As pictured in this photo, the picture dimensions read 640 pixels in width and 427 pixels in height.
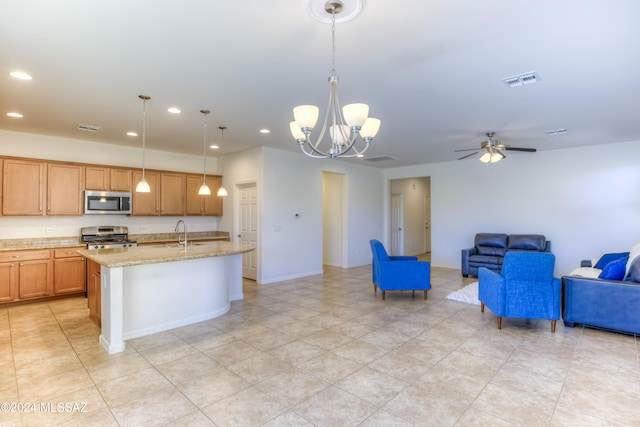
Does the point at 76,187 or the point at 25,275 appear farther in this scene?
the point at 76,187

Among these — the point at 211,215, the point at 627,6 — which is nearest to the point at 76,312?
the point at 211,215

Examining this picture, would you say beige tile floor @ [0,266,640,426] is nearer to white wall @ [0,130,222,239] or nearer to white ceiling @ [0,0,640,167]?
white wall @ [0,130,222,239]

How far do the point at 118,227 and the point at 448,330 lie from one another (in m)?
5.88

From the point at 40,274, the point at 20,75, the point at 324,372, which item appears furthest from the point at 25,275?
the point at 324,372

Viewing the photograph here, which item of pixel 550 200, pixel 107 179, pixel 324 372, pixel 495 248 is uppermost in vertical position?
pixel 107 179

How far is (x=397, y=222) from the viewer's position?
399 inches

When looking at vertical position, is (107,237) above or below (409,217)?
below

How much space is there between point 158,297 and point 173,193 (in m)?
3.27

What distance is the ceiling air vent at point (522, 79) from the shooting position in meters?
3.18

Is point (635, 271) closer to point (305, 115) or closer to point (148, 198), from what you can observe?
point (305, 115)

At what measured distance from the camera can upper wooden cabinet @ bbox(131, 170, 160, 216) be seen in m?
6.16

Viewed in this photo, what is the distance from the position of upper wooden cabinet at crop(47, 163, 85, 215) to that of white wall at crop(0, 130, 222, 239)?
38cm

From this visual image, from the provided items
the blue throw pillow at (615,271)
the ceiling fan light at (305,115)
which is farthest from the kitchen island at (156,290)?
the blue throw pillow at (615,271)

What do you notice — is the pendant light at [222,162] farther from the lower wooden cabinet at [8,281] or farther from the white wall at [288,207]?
the lower wooden cabinet at [8,281]
